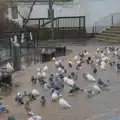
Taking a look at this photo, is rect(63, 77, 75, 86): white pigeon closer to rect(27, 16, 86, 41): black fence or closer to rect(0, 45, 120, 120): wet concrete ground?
rect(0, 45, 120, 120): wet concrete ground

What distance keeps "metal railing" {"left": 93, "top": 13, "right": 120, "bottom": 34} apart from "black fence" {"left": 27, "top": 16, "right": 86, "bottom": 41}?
41.8 inches

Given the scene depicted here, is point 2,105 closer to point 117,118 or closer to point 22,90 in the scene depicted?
point 22,90

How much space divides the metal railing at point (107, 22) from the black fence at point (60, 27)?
3.48 ft

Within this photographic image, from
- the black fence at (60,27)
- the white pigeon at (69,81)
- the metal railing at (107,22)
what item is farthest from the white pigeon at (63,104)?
the metal railing at (107,22)

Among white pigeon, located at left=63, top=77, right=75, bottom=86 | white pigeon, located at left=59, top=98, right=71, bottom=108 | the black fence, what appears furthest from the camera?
Answer: the black fence

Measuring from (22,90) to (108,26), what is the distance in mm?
22793

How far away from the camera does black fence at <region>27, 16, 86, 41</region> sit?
33.5m

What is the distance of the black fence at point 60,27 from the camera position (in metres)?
33.5

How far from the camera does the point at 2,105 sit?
1042 centimetres

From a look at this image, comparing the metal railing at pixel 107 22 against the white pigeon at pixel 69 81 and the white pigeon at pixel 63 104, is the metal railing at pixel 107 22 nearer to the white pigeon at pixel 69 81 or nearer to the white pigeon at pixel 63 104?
the white pigeon at pixel 69 81

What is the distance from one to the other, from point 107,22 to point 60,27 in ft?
12.8

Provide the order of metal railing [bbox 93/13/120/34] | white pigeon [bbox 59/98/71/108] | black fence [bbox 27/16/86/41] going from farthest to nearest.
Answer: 1. metal railing [bbox 93/13/120/34]
2. black fence [bbox 27/16/86/41]
3. white pigeon [bbox 59/98/71/108]

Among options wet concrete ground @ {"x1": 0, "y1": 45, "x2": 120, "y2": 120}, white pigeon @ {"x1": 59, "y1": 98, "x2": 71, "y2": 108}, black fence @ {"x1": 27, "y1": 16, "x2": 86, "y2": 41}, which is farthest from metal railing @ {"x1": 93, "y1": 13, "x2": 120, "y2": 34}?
white pigeon @ {"x1": 59, "y1": 98, "x2": 71, "y2": 108}

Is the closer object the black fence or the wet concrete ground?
the wet concrete ground
